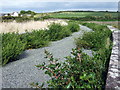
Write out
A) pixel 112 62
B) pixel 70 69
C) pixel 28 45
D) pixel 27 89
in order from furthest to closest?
pixel 28 45
pixel 27 89
pixel 112 62
pixel 70 69

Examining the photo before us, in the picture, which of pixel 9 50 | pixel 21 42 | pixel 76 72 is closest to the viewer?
pixel 76 72

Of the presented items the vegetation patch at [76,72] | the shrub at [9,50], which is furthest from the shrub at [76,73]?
the shrub at [9,50]

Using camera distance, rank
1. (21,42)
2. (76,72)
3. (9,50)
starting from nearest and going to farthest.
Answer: (76,72)
(9,50)
(21,42)

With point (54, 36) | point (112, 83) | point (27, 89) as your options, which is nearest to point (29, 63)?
point (27, 89)

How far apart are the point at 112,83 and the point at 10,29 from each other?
898cm

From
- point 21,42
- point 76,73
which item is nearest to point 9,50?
point 21,42

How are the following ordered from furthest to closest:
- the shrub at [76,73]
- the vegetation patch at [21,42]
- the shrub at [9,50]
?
1. the vegetation patch at [21,42]
2. the shrub at [9,50]
3. the shrub at [76,73]

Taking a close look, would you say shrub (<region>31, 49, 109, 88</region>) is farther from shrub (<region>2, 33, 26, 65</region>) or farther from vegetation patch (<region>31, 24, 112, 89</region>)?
shrub (<region>2, 33, 26, 65</region>)

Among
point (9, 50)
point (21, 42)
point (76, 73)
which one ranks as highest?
point (76, 73)

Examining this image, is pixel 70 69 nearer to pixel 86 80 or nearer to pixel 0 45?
pixel 86 80

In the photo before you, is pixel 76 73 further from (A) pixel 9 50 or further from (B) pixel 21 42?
Result: (B) pixel 21 42

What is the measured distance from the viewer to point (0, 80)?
3330mm

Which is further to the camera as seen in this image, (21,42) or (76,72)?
(21,42)

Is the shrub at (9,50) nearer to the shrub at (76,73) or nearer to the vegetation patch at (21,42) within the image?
the vegetation patch at (21,42)
